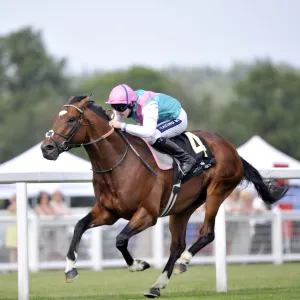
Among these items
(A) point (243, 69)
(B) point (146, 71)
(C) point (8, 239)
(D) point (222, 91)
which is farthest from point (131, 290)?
(A) point (243, 69)

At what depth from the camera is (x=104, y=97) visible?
3895 inches

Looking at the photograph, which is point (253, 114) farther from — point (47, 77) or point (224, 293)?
point (224, 293)

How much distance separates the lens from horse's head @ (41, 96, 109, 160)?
9078 mm

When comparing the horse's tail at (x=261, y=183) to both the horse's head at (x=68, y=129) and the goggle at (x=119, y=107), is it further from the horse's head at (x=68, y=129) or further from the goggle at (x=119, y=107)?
the horse's head at (x=68, y=129)

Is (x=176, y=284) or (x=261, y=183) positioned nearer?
(x=261, y=183)

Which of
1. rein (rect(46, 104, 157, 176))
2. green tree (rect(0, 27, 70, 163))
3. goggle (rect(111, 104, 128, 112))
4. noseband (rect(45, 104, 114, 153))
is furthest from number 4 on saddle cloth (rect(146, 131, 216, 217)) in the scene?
green tree (rect(0, 27, 70, 163))

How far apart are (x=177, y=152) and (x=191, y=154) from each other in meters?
0.35

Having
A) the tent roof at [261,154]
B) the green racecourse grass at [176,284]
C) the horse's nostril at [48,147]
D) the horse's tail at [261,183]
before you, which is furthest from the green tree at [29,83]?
the horse's nostril at [48,147]

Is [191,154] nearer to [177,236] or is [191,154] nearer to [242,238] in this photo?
[177,236]

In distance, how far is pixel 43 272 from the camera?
1627 centimetres

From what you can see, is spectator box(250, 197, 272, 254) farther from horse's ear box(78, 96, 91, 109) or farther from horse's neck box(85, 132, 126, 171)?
horse's ear box(78, 96, 91, 109)

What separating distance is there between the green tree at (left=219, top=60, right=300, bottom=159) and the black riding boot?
63152 mm

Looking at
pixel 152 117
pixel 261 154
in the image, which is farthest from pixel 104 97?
pixel 152 117

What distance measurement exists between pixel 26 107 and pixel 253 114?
70.2 feet
